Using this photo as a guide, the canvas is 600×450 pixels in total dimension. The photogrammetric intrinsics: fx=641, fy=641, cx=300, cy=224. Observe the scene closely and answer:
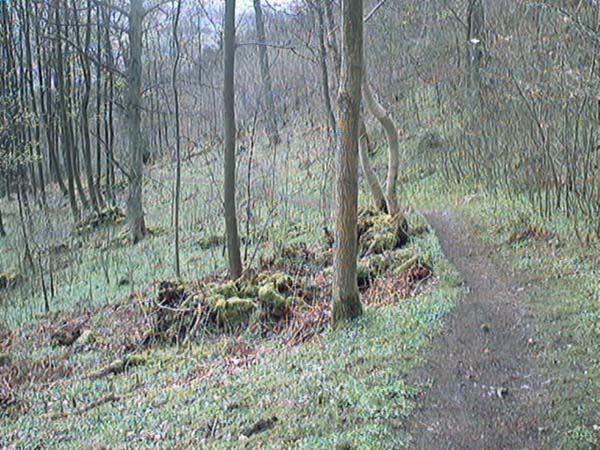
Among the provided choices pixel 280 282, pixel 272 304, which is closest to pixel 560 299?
pixel 272 304

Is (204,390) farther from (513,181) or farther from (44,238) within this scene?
(44,238)

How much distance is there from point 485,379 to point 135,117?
18.0m

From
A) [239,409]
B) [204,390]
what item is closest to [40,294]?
[204,390]

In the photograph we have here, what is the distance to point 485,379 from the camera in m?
6.32

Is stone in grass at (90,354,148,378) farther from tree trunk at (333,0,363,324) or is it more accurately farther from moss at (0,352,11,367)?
tree trunk at (333,0,363,324)

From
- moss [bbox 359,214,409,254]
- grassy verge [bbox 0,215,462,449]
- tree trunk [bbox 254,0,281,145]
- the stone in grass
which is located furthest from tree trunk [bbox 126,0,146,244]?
the stone in grass

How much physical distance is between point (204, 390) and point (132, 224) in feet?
48.6

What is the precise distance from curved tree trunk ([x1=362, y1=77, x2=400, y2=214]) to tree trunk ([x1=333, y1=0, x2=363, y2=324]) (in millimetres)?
5687

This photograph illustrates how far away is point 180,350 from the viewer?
10555mm

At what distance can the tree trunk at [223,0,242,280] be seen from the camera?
13.0 metres

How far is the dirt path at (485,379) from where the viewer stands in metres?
5.21

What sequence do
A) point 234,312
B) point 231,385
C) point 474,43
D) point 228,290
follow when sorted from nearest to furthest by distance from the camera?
point 231,385 < point 234,312 < point 228,290 < point 474,43

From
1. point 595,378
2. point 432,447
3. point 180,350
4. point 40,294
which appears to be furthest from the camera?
point 40,294

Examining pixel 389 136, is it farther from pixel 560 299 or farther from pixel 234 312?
pixel 560 299
